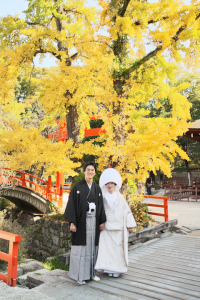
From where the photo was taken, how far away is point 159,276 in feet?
11.6

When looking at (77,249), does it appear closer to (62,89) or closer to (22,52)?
(62,89)

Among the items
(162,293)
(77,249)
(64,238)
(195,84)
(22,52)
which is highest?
(195,84)

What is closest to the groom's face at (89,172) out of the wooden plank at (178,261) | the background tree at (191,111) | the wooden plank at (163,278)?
the wooden plank at (163,278)

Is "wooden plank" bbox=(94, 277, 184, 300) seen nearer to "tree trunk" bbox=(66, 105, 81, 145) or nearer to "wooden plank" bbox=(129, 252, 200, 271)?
"wooden plank" bbox=(129, 252, 200, 271)

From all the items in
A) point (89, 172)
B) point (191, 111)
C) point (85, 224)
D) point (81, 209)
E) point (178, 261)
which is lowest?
point (178, 261)

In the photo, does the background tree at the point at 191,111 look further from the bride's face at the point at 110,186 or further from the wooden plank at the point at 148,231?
the bride's face at the point at 110,186

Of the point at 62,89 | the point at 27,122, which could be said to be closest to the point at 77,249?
the point at 62,89

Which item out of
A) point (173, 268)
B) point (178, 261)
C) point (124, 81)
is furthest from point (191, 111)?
point (173, 268)

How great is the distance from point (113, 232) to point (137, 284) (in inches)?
28.8

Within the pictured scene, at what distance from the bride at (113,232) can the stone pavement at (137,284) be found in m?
0.20

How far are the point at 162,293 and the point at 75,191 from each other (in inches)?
65.1

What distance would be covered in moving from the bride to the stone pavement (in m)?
0.20

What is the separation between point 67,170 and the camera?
23.2 ft

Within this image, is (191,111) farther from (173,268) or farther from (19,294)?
(19,294)
